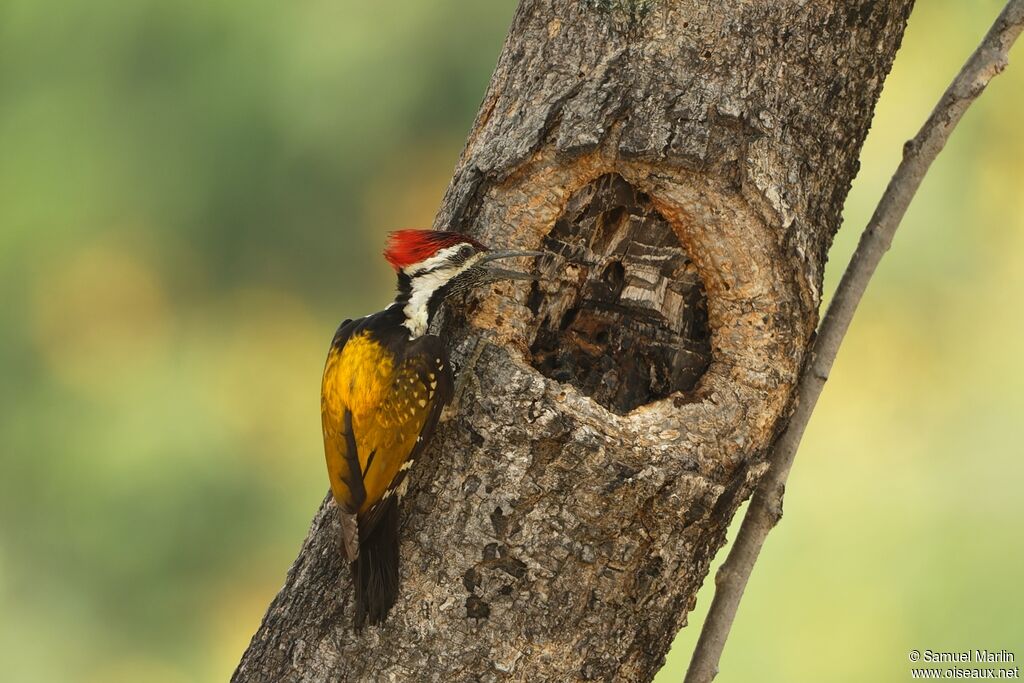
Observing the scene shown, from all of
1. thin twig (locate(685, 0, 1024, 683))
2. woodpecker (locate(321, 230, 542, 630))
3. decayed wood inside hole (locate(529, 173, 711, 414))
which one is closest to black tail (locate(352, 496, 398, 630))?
woodpecker (locate(321, 230, 542, 630))

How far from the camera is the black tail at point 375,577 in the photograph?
1842 millimetres

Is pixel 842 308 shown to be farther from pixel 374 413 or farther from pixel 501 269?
pixel 374 413

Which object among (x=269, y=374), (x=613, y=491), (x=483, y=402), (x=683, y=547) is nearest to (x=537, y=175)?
(x=483, y=402)

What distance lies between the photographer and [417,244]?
80.9 inches

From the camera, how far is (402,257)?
212 cm

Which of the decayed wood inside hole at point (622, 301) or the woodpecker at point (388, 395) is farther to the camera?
the decayed wood inside hole at point (622, 301)

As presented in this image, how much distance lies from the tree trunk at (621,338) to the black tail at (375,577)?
23 millimetres

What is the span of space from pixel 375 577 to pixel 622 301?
680 mm

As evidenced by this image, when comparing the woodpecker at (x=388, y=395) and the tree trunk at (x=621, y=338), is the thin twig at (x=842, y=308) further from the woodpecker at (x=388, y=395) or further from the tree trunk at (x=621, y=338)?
the woodpecker at (x=388, y=395)

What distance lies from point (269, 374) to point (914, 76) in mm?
3450

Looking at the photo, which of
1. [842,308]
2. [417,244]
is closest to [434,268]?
[417,244]

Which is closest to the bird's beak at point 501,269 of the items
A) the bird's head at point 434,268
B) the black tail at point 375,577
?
the bird's head at point 434,268

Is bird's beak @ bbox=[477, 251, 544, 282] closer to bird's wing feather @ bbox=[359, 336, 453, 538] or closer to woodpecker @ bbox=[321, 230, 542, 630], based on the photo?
woodpecker @ bbox=[321, 230, 542, 630]

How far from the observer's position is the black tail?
1.84m
